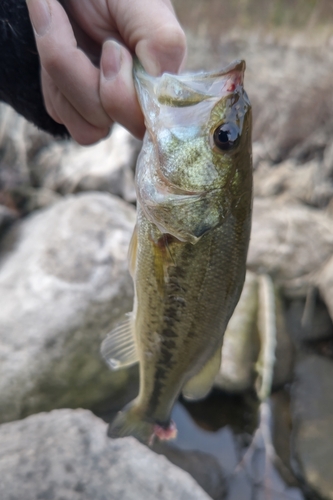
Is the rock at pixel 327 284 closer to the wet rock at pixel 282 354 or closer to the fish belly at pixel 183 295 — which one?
the wet rock at pixel 282 354

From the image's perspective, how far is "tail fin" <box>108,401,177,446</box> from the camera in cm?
175

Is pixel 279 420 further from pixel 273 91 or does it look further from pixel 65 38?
pixel 273 91

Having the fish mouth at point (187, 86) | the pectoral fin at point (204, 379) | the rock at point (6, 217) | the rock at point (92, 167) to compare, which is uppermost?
the rock at point (92, 167)

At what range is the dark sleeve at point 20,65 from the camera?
4.58 ft

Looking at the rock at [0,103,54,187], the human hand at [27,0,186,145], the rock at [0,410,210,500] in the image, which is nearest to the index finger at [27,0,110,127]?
the human hand at [27,0,186,145]

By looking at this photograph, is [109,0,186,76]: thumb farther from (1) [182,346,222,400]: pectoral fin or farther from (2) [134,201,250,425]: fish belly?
(1) [182,346,222,400]: pectoral fin

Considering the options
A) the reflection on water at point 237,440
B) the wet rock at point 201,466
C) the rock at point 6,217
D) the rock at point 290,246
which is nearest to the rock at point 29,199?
the rock at point 6,217

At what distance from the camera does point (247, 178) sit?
132 cm

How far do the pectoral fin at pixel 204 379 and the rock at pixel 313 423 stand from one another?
1.80 meters

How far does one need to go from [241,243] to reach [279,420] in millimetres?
2520

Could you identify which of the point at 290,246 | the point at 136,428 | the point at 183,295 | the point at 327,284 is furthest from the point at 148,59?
the point at 290,246

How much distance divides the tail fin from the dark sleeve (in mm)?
1402

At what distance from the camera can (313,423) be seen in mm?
3168

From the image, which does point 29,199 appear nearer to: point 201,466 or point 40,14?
point 201,466
